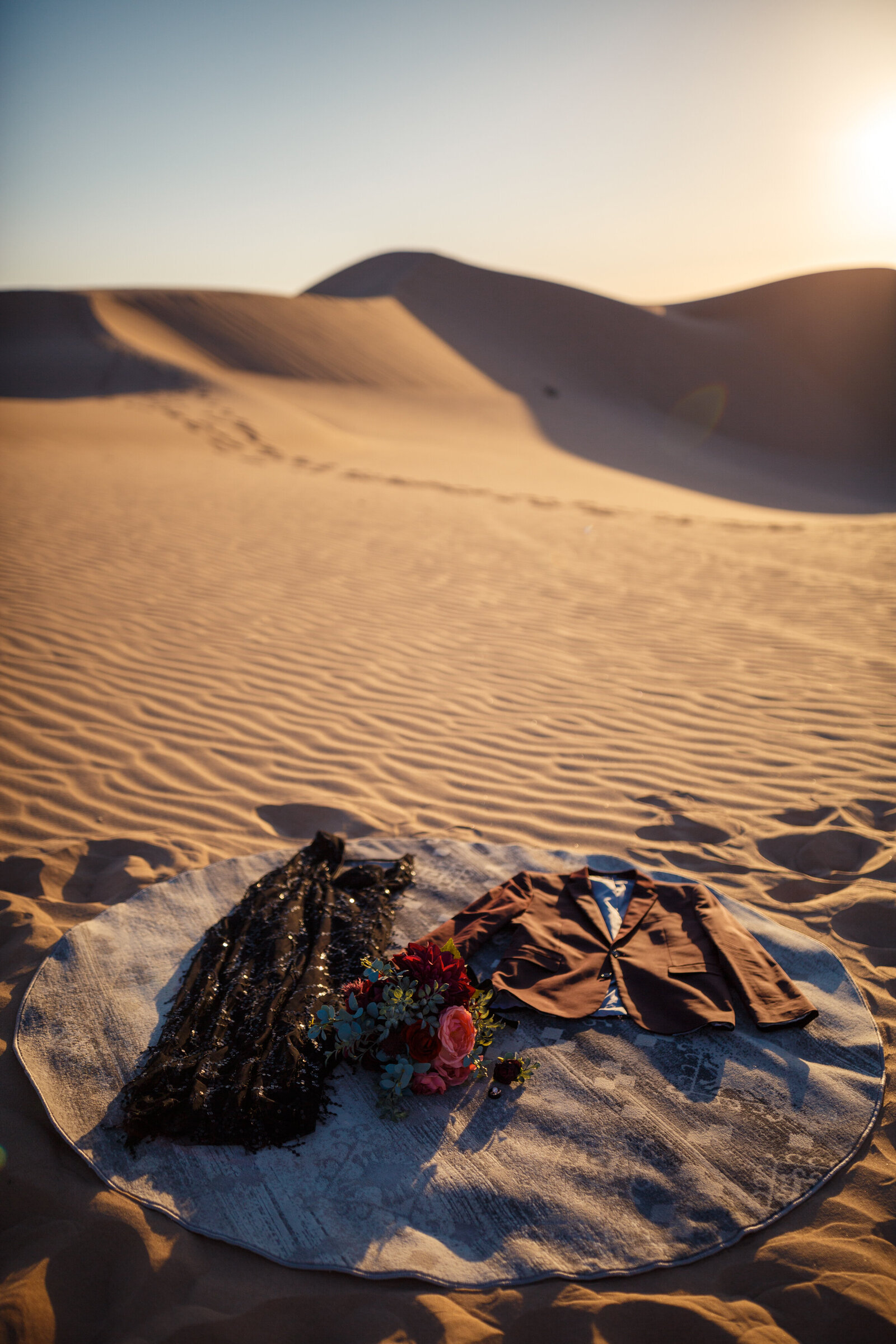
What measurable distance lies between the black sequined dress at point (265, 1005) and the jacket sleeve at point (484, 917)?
227mm

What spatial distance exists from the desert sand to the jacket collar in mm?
517

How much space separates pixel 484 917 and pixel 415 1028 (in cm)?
68

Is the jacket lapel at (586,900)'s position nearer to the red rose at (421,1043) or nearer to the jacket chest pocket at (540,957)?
the jacket chest pocket at (540,957)

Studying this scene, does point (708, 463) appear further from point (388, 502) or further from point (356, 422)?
point (388, 502)

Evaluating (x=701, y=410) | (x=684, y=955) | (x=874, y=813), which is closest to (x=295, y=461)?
Answer: (x=874, y=813)

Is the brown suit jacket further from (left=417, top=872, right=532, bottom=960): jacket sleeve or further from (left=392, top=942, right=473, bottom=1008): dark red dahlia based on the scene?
(left=392, top=942, right=473, bottom=1008): dark red dahlia

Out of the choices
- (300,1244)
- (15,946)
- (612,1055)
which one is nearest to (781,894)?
(612,1055)

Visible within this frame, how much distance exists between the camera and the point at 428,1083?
Answer: 210 cm

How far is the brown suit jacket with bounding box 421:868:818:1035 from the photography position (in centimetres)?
238

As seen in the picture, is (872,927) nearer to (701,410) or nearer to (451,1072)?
(451,1072)

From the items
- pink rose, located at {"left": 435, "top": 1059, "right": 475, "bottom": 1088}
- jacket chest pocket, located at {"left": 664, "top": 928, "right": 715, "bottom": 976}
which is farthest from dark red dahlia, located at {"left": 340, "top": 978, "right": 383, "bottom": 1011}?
jacket chest pocket, located at {"left": 664, "top": 928, "right": 715, "bottom": 976}

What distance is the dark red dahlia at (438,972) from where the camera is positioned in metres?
2.10

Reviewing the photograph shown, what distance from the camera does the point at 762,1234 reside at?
183 cm

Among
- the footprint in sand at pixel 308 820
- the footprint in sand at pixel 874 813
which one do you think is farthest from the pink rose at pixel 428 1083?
the footprint in sand at pixel 874 813
